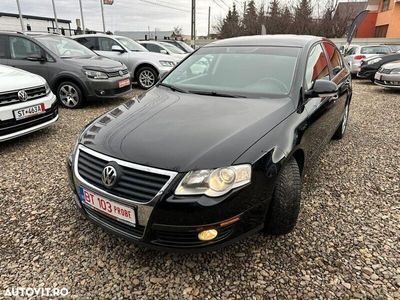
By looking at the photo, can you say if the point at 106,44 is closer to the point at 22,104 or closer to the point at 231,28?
the point at 22,104

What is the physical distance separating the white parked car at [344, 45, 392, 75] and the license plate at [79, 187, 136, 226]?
1228cm

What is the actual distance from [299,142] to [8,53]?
255 inches

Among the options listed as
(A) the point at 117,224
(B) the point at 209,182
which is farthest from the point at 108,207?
(B) the point at 209,182

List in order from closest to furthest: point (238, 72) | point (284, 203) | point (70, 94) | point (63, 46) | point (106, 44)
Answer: point (284, 203), point (238, 72), point (70, 94), point (63, 46), point (106, 44)

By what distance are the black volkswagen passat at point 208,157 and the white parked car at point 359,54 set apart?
10.7 metres

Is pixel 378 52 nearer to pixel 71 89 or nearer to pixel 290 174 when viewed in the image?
pixel 71 89

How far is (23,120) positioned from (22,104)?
0.69 feet

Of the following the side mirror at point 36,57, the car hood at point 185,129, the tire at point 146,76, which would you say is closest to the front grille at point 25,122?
the car hood at point 185,129

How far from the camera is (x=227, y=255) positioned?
215cm

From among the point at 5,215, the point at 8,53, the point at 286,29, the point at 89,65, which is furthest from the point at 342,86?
the point at 286,29

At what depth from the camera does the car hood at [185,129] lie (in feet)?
6.01

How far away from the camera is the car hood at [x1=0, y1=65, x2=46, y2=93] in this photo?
383 centimetres

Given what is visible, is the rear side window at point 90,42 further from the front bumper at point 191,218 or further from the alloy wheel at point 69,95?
the front bumper at point 191,218
